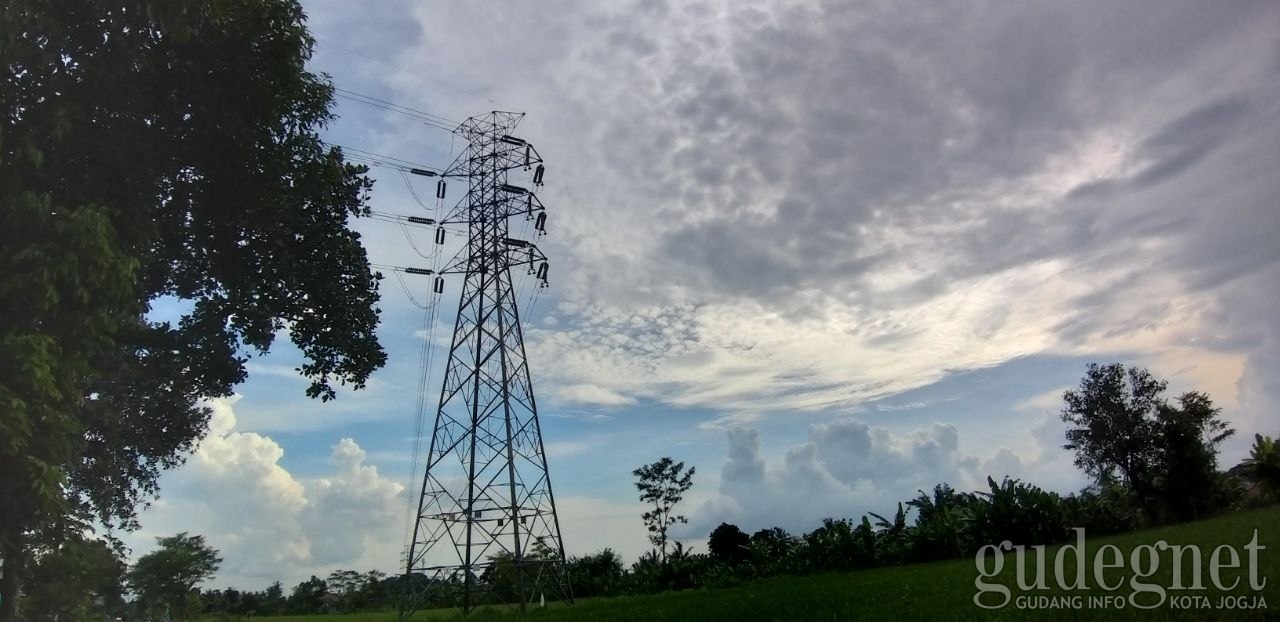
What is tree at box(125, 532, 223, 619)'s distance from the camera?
51094 mm

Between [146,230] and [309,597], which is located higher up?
[146,230]

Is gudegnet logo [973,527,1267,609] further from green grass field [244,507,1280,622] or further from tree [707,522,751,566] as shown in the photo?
tree [707,522,751,566]

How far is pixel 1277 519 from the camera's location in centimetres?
2006

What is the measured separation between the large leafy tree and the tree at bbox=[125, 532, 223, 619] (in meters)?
39.4

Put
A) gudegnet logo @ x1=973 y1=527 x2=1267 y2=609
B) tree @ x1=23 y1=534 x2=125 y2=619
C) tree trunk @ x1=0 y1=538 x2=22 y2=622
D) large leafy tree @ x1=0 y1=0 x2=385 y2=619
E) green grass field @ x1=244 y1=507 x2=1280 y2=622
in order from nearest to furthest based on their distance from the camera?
green grass field @ x1=244 y1=507 x2=1280 y2=622
gudegnet logo @ x1=973 y1=527 x2=1267 y2=609
large leafy tree @ x1=0 y1=0 x2=385 y2=619
tree trunk @ x1=0 y1=538 x2=22 y2=622
tree @ x1=23 y1=534 x2=125 y2=619

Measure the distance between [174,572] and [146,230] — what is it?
52362 mm

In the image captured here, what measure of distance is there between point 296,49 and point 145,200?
3.81 m

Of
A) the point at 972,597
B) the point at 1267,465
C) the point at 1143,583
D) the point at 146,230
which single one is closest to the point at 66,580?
the point at 146,230

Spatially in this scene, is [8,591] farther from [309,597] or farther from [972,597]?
[309,597]

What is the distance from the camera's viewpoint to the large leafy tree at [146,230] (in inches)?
407

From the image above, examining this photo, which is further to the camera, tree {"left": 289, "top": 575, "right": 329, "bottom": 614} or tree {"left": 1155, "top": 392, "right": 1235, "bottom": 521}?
tree {"left": 289, "top": 575, "right": 329, "bottom": 614}

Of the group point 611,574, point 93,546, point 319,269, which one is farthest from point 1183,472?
point 93,546

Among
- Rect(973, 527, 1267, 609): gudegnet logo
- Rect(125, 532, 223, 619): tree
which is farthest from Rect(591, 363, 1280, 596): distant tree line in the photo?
Rect(125, 532, 223, 619): tree

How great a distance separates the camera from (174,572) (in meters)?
53.5
